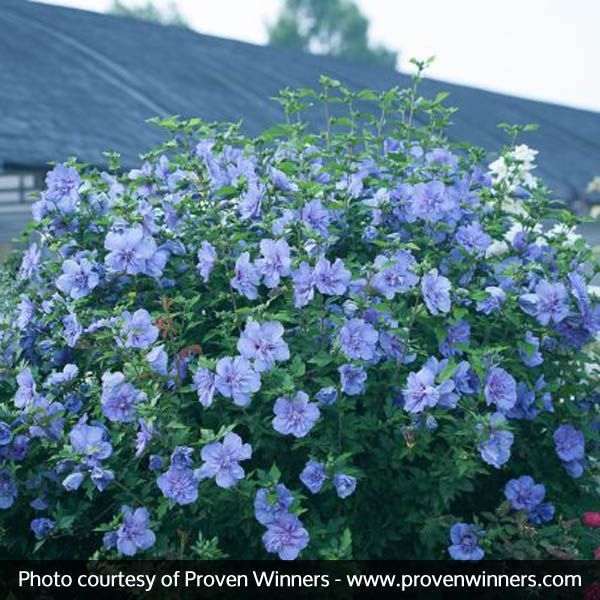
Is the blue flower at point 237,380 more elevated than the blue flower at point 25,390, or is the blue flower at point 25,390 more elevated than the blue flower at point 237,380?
the blue flower at point 237,380

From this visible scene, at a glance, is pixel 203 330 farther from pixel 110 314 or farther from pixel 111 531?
pixel 111 531

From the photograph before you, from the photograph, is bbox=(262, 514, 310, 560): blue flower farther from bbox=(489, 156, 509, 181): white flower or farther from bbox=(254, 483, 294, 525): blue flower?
bbox=(489, 156, 509, 181): white flower

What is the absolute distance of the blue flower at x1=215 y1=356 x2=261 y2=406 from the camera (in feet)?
8.39

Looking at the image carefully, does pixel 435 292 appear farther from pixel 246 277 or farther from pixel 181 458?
pixel 181 458

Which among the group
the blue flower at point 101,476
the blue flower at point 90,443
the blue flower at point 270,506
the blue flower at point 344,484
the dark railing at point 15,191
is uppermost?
the blue flower at point 344,484

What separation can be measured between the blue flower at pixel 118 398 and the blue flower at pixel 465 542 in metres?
0.88

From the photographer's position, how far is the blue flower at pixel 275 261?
2795 millimetres

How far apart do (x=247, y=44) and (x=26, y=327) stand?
50.1ft

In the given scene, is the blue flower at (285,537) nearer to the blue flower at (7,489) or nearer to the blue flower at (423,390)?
the blue flower at (423,390)

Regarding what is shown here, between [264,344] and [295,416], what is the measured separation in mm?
187

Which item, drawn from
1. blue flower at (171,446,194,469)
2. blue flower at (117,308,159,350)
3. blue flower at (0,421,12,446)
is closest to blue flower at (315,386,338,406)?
blue flower at (171,446,194,469)

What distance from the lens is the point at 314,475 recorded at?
2.62m

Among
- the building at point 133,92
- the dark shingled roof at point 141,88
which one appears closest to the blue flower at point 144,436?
the building at point 133,92

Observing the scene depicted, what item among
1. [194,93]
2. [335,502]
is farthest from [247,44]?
[335,502]
